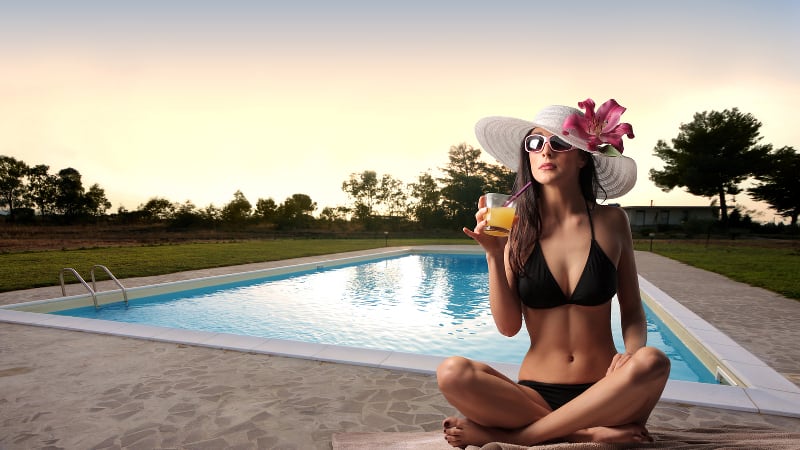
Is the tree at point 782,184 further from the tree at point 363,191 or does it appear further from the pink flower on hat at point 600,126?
the pink flower on hat at point 600,126

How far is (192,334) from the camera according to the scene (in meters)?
4.91

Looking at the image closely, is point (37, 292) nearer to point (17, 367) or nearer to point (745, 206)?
point (17, 367)

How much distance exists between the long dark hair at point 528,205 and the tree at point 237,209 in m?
45.1

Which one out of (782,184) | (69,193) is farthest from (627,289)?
(782,184)

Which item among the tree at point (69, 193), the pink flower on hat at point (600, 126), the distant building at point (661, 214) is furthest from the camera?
the distant building at point (661, 214)

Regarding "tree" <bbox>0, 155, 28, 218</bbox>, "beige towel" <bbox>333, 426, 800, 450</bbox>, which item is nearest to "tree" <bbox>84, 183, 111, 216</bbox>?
"tree" <bbox>0, 155, 28, 218</bbox>

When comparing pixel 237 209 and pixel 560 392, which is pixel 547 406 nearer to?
pixel 560 392

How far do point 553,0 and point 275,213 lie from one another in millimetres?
38054

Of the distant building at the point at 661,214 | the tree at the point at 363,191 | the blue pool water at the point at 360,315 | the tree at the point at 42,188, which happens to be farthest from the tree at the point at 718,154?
the tree at the point at 42,188

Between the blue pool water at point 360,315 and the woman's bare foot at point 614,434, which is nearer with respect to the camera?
the woman's bare foot at point 614,434

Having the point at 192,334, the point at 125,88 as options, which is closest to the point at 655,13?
the point at 192,334

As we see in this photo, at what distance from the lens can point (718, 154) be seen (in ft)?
112

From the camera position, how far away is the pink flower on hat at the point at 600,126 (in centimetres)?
158

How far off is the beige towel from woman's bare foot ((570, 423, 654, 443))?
23 mm
